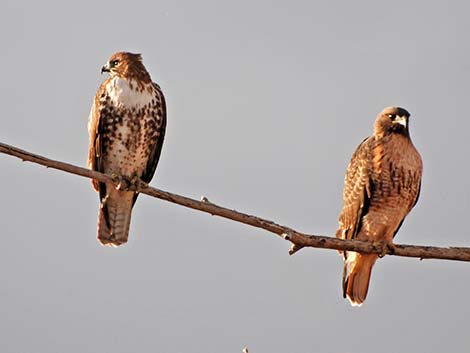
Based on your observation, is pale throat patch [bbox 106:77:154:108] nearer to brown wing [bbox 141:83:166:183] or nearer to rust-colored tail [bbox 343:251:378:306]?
brown wing [bbox 141:83:166:183]

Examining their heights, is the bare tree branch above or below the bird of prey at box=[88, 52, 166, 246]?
below

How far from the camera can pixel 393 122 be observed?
8781mm

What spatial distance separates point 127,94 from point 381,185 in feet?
7.52

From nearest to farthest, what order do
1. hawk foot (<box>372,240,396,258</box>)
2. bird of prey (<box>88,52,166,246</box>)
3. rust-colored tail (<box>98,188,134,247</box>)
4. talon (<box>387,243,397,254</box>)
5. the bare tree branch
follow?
the bare tree branch, talon (<box>387,243,397,254</box>), hawk foot (<box>372,240,396,258</box>), bird of prey (<box>88,52,166,246</box>), rust-colored tail (<box>98,188,134,247</box>)

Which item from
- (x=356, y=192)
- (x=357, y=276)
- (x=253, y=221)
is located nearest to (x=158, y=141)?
(x=356, y=192)

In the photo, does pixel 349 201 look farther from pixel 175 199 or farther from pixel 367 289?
pixel 175 199

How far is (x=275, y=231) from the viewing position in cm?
633

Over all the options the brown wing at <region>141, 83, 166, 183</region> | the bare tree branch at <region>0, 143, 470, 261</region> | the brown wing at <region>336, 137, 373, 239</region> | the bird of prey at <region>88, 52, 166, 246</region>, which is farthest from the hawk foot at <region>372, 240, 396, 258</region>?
the brown wing at <region>141, 83, 166, 183</region>

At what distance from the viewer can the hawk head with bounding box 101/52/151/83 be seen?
892cm

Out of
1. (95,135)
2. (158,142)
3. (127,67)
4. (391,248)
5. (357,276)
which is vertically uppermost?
(127,67)

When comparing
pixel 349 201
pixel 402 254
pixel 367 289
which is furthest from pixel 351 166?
pixel 402 254

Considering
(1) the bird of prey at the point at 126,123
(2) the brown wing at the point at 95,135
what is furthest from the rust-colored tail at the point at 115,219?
A: (2) the brown wing at the point at 95,135

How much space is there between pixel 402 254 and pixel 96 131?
2996mm

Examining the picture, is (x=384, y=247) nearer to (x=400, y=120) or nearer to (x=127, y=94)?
(x=400, y=120)
